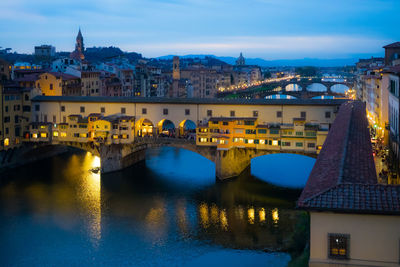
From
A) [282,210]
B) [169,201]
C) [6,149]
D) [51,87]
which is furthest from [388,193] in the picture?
[51,87]

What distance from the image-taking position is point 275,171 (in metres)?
35.4

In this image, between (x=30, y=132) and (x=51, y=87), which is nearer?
(x=30, y=132)

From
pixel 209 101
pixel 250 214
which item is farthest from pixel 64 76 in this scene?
pixel 250 214

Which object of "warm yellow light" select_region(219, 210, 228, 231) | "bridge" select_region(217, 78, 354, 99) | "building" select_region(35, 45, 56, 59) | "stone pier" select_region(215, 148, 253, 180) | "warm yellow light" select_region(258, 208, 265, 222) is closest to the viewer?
"warm yellow light" select_region(219, 210, 228, 231)

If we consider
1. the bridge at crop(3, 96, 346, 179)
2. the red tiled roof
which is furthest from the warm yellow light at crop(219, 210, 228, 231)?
the red tiled roof

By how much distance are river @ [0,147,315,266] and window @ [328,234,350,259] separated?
8.58 metres

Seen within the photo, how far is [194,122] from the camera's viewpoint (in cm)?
3584

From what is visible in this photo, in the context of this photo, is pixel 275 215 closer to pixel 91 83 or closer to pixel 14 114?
pixel 14 114

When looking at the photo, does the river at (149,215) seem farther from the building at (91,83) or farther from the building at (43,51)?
the building at (43,51)

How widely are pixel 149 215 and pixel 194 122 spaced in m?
11.7

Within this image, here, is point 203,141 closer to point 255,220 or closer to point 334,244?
point 255,220

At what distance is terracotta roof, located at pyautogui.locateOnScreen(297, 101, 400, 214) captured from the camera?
1049cm

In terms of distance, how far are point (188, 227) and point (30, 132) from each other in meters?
18.6

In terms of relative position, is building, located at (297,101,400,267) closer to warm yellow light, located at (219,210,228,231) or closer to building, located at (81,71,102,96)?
warm yellow light, located at (219,210,228,231)
